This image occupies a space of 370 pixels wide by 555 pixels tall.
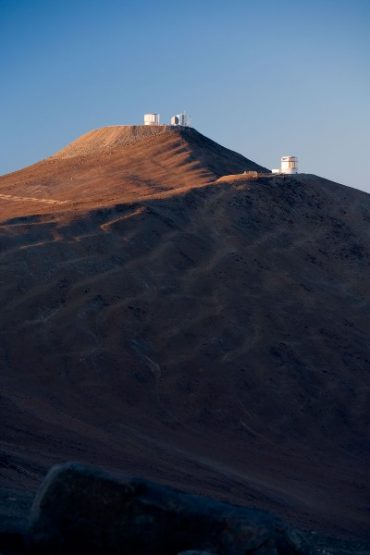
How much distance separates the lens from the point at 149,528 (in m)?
10.3

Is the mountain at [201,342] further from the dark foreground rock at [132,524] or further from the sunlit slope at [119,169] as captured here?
the dark foreground rock at [132,524]

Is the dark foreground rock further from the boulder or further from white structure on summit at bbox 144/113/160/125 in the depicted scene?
white structure on summit at bbox 144/113/160/125

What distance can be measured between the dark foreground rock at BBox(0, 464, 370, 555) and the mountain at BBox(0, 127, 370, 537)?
4785 millimetres

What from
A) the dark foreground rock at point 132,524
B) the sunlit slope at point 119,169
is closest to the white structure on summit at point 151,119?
the sunlit slope at point 119,169

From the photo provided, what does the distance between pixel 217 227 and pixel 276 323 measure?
6548mm

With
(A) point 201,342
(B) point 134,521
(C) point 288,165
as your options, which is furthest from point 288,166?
(B) point 134,521

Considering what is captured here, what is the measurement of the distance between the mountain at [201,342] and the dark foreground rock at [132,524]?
4785mm

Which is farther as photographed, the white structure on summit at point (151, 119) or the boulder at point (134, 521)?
the white structure on summit at point (151, 119)

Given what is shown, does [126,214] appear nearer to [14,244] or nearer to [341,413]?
[14,244]

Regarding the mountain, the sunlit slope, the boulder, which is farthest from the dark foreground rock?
the sunlit slope

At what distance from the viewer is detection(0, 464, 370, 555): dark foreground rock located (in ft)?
33.2

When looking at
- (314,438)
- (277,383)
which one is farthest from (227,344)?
(314,438)

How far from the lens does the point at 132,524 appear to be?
1033 centimetres

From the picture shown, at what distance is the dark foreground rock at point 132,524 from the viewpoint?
1011cm
